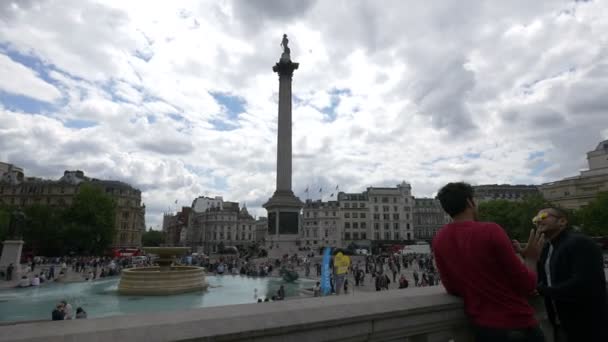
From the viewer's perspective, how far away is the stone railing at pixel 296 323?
2371mm

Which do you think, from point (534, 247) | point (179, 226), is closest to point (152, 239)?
point (179, 226)

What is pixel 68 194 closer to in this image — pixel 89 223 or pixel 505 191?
pixel 89 223

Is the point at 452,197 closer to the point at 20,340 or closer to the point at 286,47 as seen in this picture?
the point at 20,340

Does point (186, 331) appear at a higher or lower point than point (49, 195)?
lower

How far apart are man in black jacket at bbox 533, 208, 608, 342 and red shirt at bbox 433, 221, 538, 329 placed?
0.51 metres

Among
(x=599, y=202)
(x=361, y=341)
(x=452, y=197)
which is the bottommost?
(x=361, y=341)

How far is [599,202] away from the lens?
56.3 meters

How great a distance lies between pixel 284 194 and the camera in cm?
5403

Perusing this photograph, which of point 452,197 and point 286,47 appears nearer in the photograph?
point 452,197

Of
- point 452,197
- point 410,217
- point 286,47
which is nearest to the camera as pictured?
point 452,197

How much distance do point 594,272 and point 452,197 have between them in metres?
1.39

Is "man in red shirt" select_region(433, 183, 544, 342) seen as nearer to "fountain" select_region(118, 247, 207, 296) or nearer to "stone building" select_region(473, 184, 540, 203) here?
"fountain" select_region(118, 247, 207, 296)

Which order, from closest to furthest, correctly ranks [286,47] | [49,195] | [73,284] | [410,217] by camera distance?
1. [73,284]
2. [286,47]
3. [49,195]
4. [410,217]

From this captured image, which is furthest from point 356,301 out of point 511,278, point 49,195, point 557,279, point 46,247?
point 49,195
